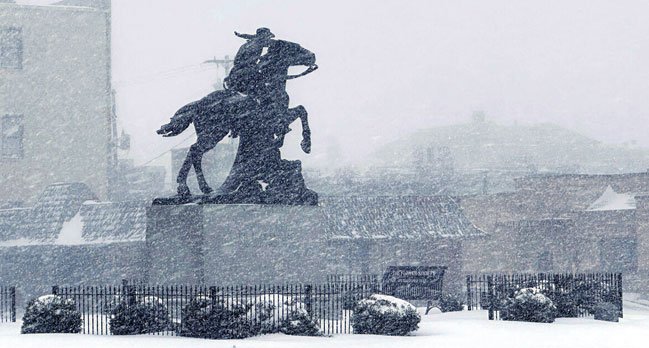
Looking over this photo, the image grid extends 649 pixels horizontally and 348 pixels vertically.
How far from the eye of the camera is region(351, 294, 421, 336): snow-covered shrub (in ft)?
71.9

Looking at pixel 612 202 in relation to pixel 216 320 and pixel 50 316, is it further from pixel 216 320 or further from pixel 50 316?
pixel 50 316

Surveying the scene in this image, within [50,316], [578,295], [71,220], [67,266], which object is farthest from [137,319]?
[71,220]

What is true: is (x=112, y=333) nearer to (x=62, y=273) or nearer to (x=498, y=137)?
(x=62, y=273)

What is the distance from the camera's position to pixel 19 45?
58.6 m

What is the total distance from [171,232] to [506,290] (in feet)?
25.8

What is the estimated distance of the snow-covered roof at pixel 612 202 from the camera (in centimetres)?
6172

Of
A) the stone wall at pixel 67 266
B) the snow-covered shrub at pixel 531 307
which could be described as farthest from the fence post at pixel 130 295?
the stone wall at pixel 67 266

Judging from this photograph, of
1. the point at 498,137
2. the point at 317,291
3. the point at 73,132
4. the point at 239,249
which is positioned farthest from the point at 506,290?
the point at 498,137

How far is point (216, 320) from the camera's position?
20781 millimetres

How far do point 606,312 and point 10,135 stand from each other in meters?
39.7

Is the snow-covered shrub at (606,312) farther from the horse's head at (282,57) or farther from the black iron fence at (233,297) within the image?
the horse's head at (282,57)

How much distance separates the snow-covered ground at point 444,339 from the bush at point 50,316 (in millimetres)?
361

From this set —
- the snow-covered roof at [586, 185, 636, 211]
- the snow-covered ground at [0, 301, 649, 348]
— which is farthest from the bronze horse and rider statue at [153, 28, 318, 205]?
the snow-covered roof at [586, 185, 636, 211]

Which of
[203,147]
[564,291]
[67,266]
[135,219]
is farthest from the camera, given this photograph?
[135,219]
